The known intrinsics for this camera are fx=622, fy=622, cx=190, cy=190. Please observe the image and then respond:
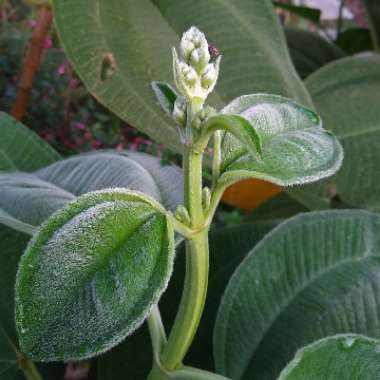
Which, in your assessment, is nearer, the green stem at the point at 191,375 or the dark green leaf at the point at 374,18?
the green stem at the point at 191,375

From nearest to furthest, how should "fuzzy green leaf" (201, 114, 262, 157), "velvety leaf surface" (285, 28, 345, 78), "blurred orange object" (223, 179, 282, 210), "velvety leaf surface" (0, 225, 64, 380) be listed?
"fuzzy green leaf" (201, 114, 262, 157)
"velvety leaf surface" (0, 225, 64, 380)
"blurred orange object" (223, 179, 282, 210)
"velvety leaf surface" (285, 28, 345, 78)

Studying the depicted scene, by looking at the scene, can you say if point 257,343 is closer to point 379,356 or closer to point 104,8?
point 379,356

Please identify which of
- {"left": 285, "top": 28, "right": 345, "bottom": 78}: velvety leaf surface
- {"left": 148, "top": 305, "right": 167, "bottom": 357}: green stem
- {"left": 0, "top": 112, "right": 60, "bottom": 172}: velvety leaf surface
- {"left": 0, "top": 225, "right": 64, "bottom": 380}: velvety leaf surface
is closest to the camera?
{"left": 148, "top": 305, "right": 167, "bottom": 357}: green stem

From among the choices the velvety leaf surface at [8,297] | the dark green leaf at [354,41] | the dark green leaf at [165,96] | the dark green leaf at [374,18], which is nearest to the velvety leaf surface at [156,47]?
the velvety leaf surface at [8,297]

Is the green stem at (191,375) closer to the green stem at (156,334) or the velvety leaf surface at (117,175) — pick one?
the green stem at (156,334)

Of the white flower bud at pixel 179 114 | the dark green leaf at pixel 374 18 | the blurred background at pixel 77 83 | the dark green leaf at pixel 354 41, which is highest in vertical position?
the white flower bud at pixel 179 114

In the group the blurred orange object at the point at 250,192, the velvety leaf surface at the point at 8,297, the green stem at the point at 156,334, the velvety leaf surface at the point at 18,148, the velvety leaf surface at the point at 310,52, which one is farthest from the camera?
the velvety leaf surface at the point at 310,52

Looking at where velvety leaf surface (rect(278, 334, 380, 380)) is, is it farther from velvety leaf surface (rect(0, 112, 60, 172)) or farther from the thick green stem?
velvety leaf surface (rect(0, 112, 60, 172))

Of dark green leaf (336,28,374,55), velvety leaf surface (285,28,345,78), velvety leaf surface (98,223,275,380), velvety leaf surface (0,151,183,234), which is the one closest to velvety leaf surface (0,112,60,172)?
velvety leaf surface (0,151,183,234)
